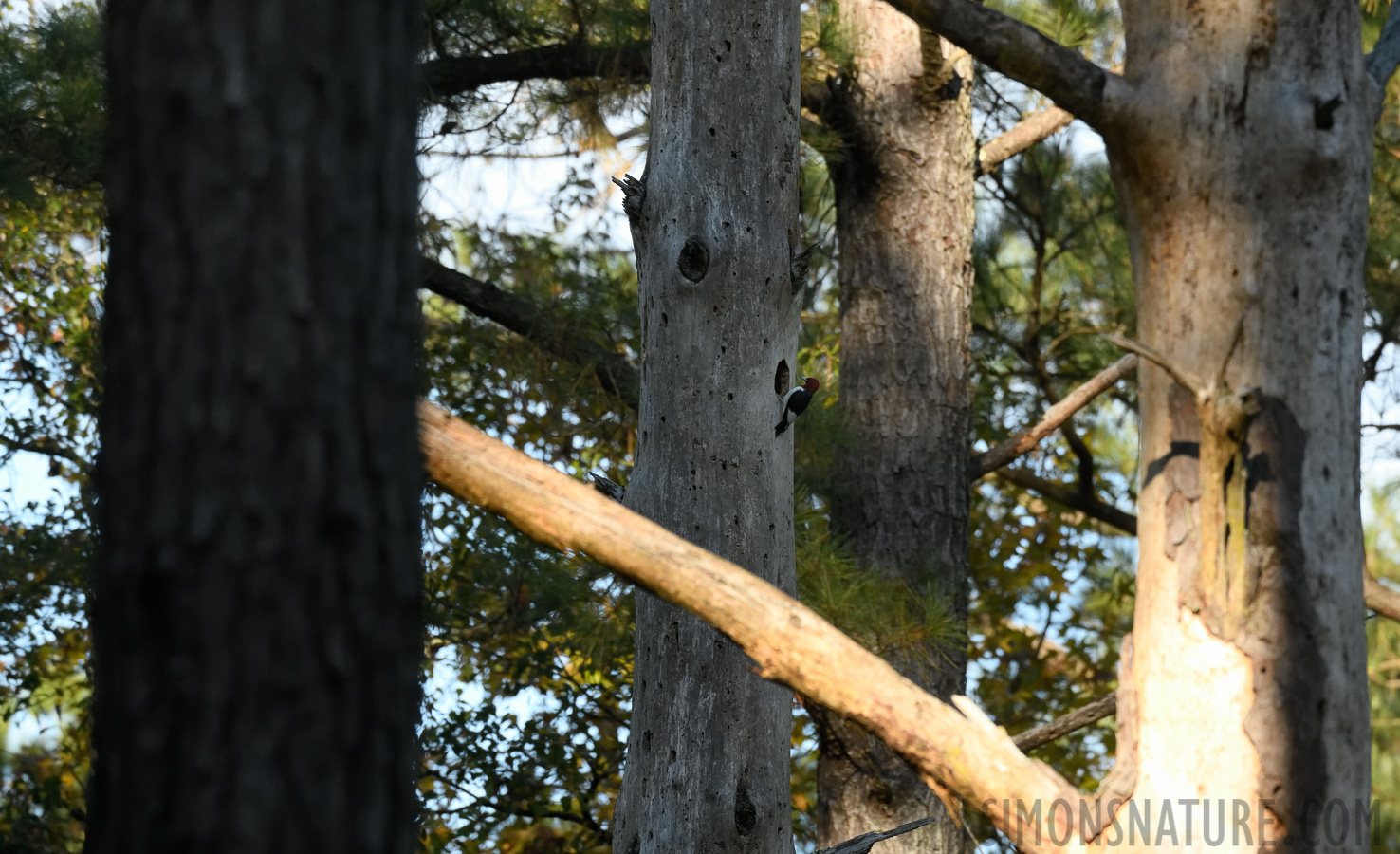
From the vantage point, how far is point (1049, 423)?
4.01 m

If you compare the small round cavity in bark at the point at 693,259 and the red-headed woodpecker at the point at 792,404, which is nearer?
the small round cavity in bark at the point at 693,259

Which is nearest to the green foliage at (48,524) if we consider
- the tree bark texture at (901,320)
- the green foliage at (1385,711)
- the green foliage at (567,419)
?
the green foliage at (567,419)

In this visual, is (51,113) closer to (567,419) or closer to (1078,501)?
(567,419)

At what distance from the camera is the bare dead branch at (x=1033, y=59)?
162 centimetres

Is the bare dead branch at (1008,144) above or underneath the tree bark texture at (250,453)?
above

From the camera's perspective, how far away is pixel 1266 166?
5.05 ft

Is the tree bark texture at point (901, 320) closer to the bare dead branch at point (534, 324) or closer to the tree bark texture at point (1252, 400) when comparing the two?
the bare dead branch at point (534, 324)

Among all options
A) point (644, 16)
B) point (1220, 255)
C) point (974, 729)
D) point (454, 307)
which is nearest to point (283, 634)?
point (974, 729)

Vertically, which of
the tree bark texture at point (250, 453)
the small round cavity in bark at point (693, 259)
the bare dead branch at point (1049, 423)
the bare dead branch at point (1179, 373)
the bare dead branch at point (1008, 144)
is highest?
the bare dead branch at point (1008, 144)

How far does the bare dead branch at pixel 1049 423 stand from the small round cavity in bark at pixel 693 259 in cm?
92

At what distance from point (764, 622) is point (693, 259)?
4.50ft

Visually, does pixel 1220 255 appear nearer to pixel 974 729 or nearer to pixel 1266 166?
pixel 1266 166

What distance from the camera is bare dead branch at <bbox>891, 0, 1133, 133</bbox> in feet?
5.33

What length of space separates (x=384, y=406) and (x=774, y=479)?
1836 mm
